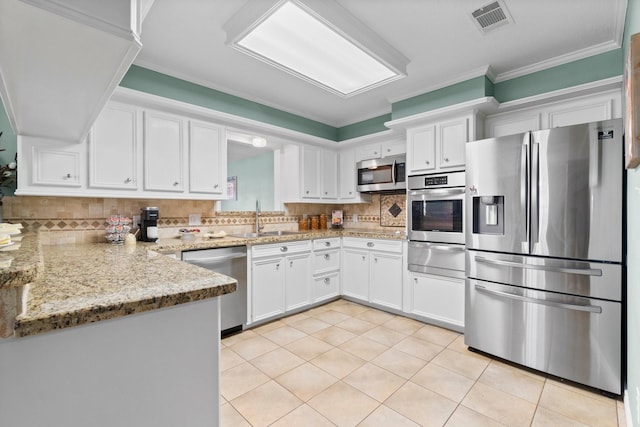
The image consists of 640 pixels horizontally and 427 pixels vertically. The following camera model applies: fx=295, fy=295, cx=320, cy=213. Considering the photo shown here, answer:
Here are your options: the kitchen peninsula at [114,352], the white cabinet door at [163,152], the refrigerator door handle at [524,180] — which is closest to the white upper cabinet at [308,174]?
the white cabinet door at [163,152]

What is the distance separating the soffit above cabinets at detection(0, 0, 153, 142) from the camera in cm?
64

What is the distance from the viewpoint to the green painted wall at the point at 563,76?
2.35m

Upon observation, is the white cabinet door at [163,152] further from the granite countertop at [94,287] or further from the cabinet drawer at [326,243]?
the cabinet drawer at [326,243]

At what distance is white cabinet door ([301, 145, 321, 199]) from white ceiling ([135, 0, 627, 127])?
0.91m

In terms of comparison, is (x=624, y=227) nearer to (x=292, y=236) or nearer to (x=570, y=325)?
(x=570, y=325)

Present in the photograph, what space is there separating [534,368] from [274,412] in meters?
1.90

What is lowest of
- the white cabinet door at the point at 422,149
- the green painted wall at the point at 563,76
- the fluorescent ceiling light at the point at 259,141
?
the white cabinet door at the point at 422,149

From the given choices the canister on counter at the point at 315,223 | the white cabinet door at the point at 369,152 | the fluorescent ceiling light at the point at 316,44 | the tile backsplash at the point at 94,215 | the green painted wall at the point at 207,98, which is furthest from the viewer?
the canister on counter at the point at 315,223

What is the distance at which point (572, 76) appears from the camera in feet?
8.22

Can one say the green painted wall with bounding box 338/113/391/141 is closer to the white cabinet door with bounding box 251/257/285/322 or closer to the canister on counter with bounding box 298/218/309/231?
the canister on counter with bounding box 298/218/309/231

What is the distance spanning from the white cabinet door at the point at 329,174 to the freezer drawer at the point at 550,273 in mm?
2178

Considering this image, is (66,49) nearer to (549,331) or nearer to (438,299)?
(549,331)

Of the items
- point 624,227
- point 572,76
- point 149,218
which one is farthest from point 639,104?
point 149,218

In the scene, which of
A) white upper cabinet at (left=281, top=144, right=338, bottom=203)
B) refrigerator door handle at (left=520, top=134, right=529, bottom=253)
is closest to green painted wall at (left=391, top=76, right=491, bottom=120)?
refrigerator door handle at (left=520, top=134, right=529, bottom=253)
